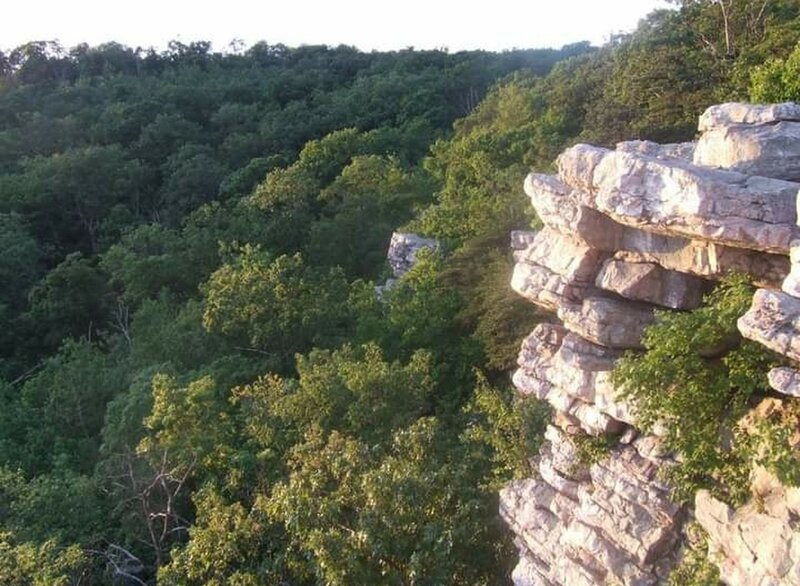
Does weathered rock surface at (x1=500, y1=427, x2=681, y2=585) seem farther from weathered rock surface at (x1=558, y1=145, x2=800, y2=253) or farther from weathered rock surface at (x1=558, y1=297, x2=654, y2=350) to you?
weathered rock surface at (x1=558, y1=145, x2=800, y2=253)

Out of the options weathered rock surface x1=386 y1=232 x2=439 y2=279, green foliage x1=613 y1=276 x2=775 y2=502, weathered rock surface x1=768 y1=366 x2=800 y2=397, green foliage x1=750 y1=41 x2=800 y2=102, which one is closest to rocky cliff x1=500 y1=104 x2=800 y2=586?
weathered rock surface x1=768 y1=366 x2=800 y2=397

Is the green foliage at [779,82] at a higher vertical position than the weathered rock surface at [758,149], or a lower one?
lower

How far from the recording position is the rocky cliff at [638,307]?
750cm

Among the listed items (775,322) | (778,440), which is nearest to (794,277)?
(775,322)

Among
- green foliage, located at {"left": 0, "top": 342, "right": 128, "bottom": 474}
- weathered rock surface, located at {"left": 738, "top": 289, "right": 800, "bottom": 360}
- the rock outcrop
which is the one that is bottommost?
green foliage, located at {"left": 0, "top": 342, "right": 128, "bottom": 474}

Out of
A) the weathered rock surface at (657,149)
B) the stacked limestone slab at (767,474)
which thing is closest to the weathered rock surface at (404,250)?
the weathered rock surface at (657,149)

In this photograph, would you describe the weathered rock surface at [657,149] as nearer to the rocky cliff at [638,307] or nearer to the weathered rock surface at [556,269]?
the rocky cliff at [638,307]

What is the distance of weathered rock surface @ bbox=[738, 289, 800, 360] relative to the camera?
22.4 feet

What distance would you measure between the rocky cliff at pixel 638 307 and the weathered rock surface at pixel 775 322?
0.04ft

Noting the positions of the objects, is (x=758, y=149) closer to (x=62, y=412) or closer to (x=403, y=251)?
(x=403, y=251)

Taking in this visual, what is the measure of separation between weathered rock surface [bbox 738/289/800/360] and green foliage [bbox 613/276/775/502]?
0.65 m

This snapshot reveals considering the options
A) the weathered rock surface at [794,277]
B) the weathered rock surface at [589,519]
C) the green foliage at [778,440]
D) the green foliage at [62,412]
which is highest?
the weathered rock surface at [794,277]

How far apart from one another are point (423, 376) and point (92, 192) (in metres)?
29.9

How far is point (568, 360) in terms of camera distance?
9766 millimetres
